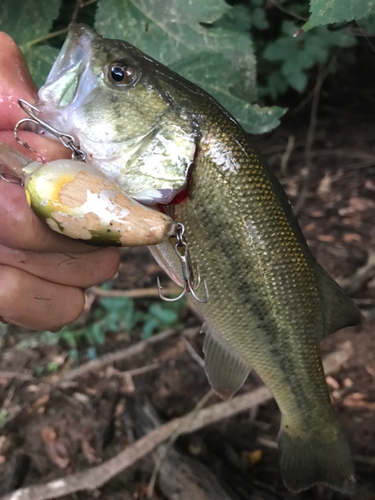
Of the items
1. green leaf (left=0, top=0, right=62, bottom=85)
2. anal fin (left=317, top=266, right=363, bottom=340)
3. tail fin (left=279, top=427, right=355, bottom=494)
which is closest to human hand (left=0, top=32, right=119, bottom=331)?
green leaf (left=0, top=0, right=62, bottom=85)

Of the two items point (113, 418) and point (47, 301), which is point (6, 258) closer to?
point (47, 301)

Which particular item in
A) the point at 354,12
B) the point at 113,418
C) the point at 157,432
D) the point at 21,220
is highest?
the point at 354,12

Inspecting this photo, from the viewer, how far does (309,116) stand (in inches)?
149

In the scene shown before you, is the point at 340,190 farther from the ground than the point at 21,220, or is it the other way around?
the point at 21,220

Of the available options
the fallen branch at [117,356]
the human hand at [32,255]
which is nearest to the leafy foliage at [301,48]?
the fallen branch at [117,356]

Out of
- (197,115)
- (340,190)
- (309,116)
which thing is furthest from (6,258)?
(309,116)

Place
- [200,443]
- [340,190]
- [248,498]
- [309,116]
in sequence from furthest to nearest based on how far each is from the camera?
[309,116], [340,190], [200,443], [248,498]

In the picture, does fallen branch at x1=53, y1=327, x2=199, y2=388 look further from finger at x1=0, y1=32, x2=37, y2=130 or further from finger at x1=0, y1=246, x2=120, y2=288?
finger at x1=0, y1=32, x2=37, y2=130

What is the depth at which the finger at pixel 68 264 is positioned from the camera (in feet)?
2.94

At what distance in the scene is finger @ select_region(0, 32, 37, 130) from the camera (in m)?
0.85

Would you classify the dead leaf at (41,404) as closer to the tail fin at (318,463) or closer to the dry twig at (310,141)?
the tail fin at (318,463)

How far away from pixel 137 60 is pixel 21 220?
17.6 inches

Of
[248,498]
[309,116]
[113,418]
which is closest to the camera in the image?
[248,498]

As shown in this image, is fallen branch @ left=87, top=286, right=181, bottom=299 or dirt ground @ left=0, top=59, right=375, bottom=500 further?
fallen branch @ left=87, top=286, right=181, bottom=299
